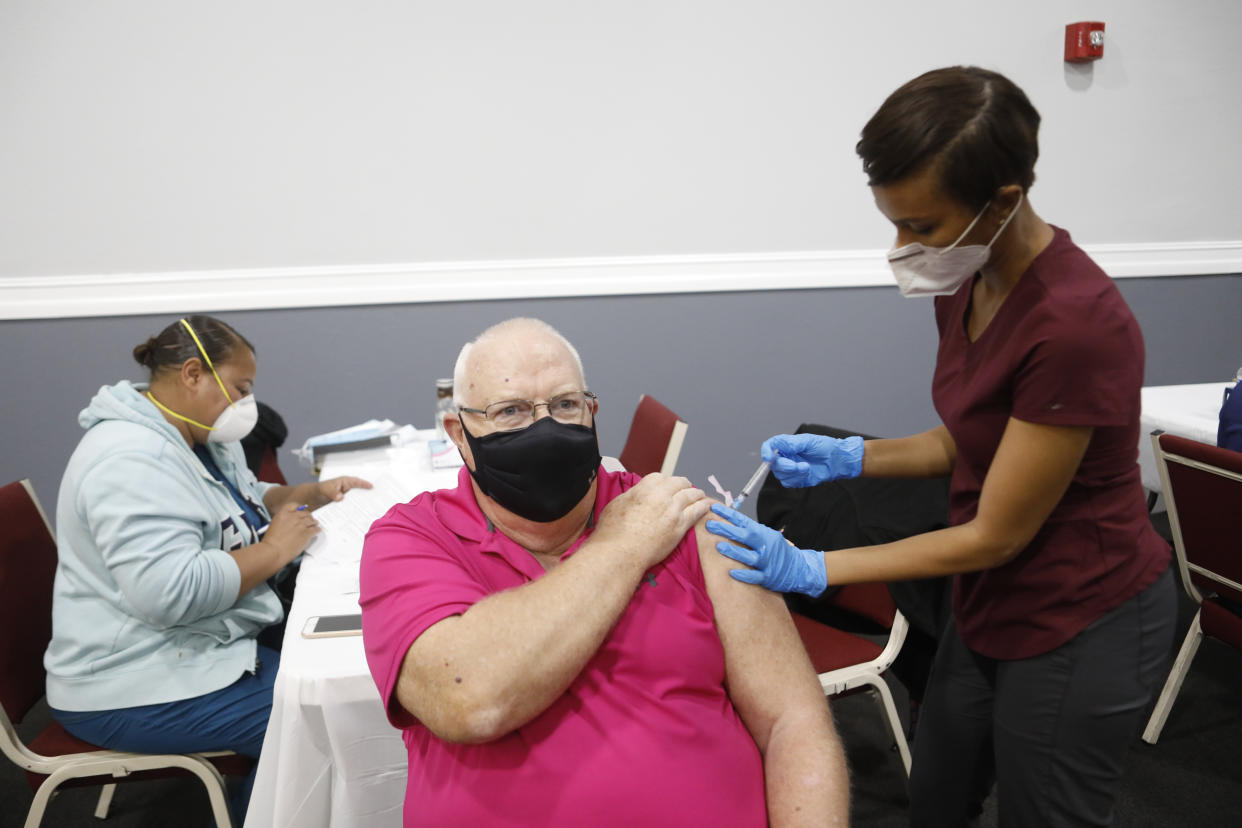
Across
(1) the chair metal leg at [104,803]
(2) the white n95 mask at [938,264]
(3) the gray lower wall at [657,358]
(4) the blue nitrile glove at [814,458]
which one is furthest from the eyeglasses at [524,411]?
(3) the gray lower wall at [657,358]

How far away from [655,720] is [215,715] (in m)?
1.01

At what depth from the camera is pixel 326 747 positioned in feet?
4.43

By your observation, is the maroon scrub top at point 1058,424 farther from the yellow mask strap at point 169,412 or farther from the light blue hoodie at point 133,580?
the yellow mask strap at point 169,412

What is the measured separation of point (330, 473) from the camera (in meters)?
2.42

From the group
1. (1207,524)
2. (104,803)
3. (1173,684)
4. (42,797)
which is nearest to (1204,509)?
(1207,524)

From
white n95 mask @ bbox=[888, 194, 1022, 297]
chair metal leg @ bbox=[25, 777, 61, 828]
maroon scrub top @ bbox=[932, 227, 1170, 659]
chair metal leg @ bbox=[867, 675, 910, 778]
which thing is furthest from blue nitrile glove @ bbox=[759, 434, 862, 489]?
chair metal leg @ bbox=[25, 777, 61, 828]

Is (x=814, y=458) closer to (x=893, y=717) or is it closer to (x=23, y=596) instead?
(x=893, y=717)

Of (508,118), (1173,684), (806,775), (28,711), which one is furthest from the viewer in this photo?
(508,118)

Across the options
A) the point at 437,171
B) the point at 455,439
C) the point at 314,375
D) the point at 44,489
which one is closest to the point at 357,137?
the point at 437,171

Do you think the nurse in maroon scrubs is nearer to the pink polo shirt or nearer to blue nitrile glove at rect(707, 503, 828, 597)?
blue nitrile glove at rect(707, 503, 828, 597)

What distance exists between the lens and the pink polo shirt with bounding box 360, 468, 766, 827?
101 cm

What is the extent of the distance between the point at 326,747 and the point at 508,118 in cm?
258

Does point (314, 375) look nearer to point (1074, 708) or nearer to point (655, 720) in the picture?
point (655, 720)

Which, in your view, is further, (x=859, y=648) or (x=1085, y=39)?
(x=1085, y=39)
